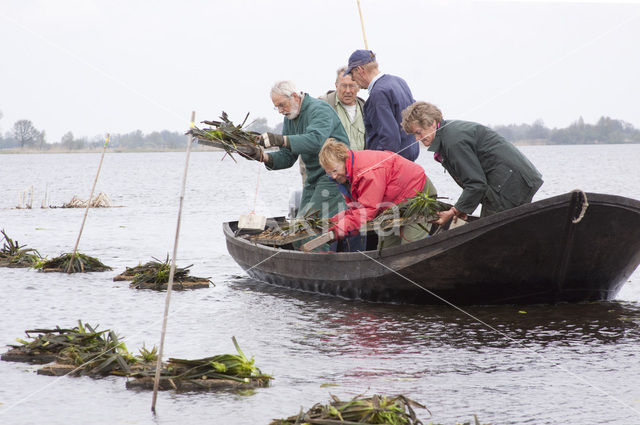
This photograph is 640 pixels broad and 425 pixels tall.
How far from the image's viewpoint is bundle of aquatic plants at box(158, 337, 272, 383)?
560cm

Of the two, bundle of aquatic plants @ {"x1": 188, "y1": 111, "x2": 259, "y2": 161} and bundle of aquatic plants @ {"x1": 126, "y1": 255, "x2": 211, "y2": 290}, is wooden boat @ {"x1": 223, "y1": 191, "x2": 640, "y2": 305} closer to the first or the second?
bundle of aquatic plants @ {"x1": 188, "y1": 111, "x2": 259, "y2": 161}

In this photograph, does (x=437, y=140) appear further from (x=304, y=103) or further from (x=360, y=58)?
(x=304, y=103)

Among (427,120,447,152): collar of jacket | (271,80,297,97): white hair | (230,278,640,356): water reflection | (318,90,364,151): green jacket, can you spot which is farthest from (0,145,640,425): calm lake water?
(271,80,297,97): white hair

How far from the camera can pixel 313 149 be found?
29.0 feet

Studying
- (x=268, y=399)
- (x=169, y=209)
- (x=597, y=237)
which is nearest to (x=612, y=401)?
(x=268, y=399)

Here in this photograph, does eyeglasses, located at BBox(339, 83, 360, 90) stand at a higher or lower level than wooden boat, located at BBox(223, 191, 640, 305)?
higher

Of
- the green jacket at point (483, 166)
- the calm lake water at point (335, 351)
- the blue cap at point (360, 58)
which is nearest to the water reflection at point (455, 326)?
the calm lake water at point (335, 351)

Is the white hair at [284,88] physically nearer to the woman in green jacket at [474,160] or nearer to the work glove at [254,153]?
the work glove at [254,153]

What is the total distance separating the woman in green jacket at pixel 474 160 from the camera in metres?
7.30

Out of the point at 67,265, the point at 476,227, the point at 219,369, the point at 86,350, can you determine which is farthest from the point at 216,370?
the point at 67,265

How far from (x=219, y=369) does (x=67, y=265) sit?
7.09 metres

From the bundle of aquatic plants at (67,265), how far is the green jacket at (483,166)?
6.59 metres

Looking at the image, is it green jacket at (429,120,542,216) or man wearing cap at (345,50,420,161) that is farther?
man wearing cap at (345,50,420,161)

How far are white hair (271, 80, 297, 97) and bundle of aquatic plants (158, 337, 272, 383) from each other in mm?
3858
